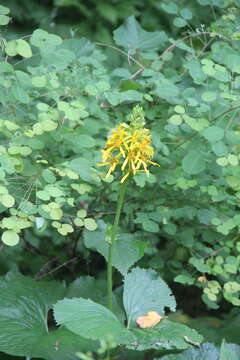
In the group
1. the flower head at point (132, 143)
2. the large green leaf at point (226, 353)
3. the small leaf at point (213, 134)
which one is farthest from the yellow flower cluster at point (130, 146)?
the large green leaf at point (226, 353)

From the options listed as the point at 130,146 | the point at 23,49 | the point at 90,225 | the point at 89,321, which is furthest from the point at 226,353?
the point at 23,49

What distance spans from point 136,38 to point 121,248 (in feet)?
2.93

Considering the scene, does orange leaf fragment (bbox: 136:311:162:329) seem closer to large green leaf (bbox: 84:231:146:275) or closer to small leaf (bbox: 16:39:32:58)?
large green leaf (bbox: 84:231:146:275)

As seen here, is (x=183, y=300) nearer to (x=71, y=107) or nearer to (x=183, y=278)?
(x=183, y=278)

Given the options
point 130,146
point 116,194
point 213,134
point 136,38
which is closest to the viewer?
point 130,146

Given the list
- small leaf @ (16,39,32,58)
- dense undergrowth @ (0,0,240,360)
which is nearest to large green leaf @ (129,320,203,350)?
dense undergrowth @ (0,0,240,360)

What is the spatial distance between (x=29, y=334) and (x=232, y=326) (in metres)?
0.84

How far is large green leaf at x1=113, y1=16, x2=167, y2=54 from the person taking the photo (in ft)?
7.02

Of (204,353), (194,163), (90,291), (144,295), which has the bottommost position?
(90,291)

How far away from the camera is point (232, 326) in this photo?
2.09 m

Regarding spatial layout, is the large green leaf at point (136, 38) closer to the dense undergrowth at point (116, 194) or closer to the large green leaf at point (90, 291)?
the dense undergrowth at point (116, 194)

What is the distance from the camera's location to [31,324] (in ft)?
5.56

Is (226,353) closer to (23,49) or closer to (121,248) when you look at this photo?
(121,248)

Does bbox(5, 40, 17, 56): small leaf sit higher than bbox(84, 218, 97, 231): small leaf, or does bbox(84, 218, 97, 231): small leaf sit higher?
bbox(5, 40, 17, 56): small leaf
